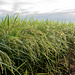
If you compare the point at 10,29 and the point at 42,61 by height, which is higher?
the point at 10,29

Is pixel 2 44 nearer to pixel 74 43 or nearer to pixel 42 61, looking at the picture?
pixel 42 61

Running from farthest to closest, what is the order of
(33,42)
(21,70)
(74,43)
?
(74,43) < (33,42) < (21,70)

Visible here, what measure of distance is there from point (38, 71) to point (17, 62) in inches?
16.1

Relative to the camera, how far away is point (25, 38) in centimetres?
231

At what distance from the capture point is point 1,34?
6.79ft

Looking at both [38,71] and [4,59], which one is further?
[38,71]

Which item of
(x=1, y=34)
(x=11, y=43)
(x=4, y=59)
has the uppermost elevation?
(x=1, y=34)

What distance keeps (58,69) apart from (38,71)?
0.39m

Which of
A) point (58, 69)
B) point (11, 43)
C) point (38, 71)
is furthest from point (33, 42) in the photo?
point (58, 69)

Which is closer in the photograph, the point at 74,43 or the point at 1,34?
the point at 1,34

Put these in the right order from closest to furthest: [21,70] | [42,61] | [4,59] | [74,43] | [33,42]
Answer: [4,59], [21,70], [33,42], [42,61], [74,43]

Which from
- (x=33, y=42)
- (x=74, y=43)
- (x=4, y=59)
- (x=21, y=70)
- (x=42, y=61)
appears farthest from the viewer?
(x=74, y=43)

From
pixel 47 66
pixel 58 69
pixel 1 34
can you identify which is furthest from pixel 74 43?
pixel 1 34

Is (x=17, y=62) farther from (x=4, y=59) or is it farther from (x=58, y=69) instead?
(x=58, y=69)
